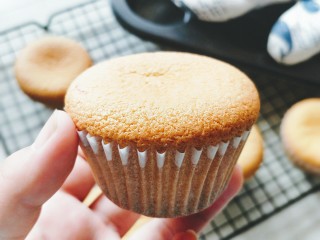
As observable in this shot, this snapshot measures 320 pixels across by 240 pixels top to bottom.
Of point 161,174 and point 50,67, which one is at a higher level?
point 161,174

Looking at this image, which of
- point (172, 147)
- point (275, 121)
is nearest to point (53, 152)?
point (172, 147)

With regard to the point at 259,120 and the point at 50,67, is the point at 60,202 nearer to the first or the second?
the point at 50,67

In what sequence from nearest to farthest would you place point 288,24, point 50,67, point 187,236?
point 187,236
point 288,24
point 50,67

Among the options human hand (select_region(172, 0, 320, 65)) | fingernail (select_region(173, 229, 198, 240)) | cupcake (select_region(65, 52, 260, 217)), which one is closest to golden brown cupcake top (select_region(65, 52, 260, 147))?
cupcake (select_region(65, 52, 260, 217))

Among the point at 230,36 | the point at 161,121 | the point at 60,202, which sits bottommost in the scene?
the point at 60,202

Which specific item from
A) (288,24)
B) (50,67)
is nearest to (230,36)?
(288,24)

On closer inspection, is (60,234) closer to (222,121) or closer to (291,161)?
(222,121)

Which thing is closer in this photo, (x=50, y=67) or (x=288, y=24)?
(x=288, y=24)

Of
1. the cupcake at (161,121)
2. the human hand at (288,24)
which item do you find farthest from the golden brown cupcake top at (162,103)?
the human hand at (288,24)
